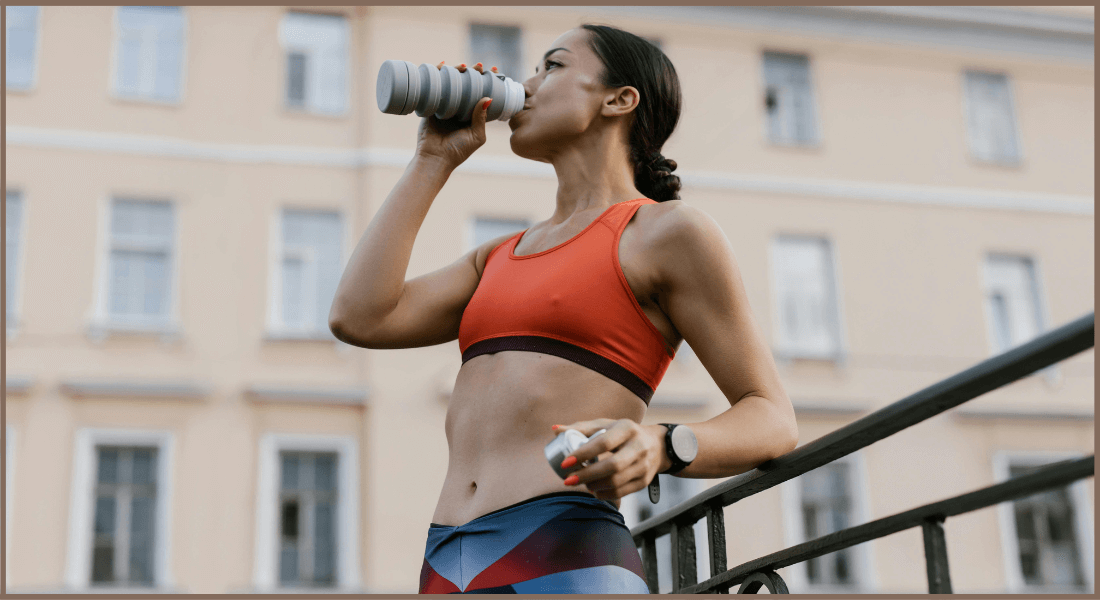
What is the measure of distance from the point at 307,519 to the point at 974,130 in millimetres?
11140

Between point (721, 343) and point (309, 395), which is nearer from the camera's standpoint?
point (721, 343)

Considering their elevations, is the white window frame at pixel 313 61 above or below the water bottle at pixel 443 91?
above

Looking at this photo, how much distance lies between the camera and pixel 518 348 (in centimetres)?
177

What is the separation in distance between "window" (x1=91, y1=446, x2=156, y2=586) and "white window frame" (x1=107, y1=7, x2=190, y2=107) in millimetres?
4347

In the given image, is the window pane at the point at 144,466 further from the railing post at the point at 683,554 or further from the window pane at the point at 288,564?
the railing post at the point at 683,554

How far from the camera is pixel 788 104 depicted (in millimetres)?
16234

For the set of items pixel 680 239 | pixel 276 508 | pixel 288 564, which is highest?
pixel 276 508

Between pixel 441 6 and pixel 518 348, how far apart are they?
14314 mm

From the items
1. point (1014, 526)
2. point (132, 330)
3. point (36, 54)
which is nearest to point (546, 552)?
point (132, 330)

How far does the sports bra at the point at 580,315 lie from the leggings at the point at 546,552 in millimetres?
226

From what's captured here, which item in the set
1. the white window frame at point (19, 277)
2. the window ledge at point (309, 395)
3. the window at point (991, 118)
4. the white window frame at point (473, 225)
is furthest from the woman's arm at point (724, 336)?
the window at point (991, 118)

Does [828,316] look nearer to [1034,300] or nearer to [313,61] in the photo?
[1034,300]

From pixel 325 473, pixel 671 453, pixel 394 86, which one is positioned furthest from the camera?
pixel 325 473

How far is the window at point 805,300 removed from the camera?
49.5 ft
